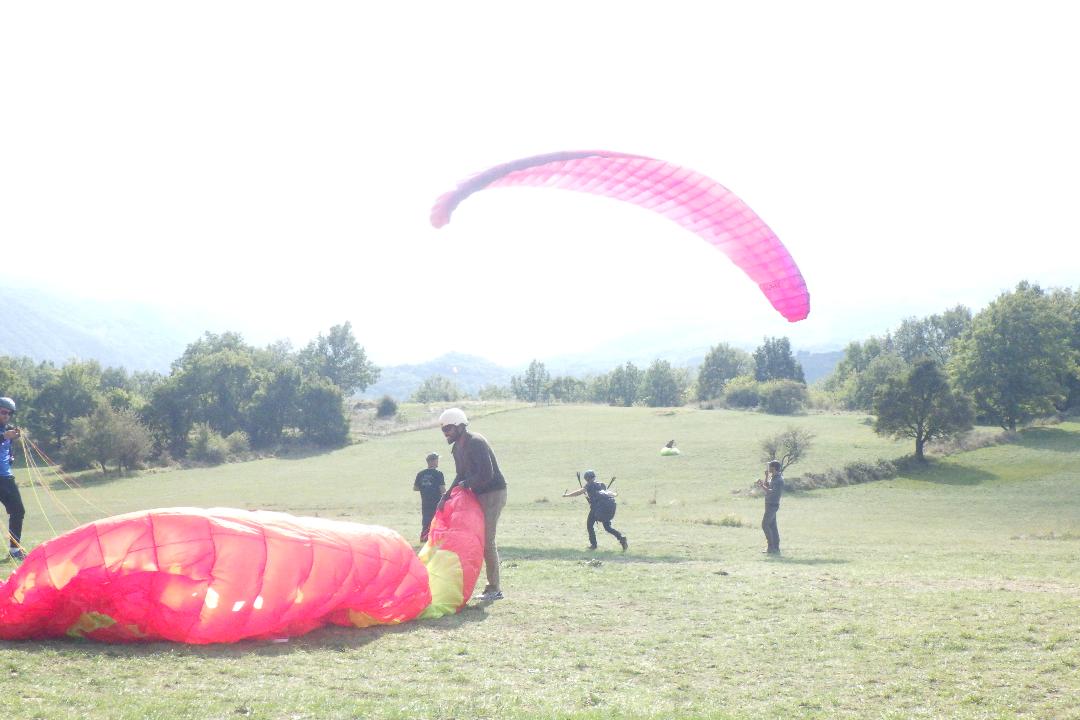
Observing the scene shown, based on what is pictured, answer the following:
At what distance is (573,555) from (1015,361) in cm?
5055

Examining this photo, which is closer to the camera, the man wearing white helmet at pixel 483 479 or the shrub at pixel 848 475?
the man wearing white helmet at pixel 483 479

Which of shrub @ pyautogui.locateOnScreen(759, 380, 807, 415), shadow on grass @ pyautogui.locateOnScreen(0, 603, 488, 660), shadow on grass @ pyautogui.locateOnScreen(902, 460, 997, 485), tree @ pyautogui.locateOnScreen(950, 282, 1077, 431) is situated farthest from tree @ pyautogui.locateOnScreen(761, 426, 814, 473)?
shadow on grass @ pyautogui.locateOnScreen(0, 603, 488, 660)

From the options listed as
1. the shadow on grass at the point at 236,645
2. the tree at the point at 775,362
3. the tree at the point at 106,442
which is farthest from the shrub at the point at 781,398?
the shadow on grass at the point at 236,645

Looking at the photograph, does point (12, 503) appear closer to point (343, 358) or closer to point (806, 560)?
point (806, 560)

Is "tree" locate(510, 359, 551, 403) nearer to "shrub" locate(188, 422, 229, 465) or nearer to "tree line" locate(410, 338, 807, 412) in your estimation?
"tree line" locate(410, 338, 807, 412)

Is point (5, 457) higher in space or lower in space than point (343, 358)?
lower

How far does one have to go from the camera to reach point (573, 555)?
47.5 feet

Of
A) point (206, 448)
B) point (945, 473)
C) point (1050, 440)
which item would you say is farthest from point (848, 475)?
point (206, 448)

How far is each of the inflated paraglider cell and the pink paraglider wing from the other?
330 inches

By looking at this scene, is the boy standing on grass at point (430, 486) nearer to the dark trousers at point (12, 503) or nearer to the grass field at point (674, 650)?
the grass field at point (674, 650)

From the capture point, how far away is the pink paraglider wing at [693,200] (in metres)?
15.1

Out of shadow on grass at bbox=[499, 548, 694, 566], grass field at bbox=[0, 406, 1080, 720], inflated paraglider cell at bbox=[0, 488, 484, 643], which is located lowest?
shadow on grass at bbox=[499, 548, 694, 566]

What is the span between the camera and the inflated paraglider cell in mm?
6805

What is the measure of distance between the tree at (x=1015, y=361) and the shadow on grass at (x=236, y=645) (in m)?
54.9
